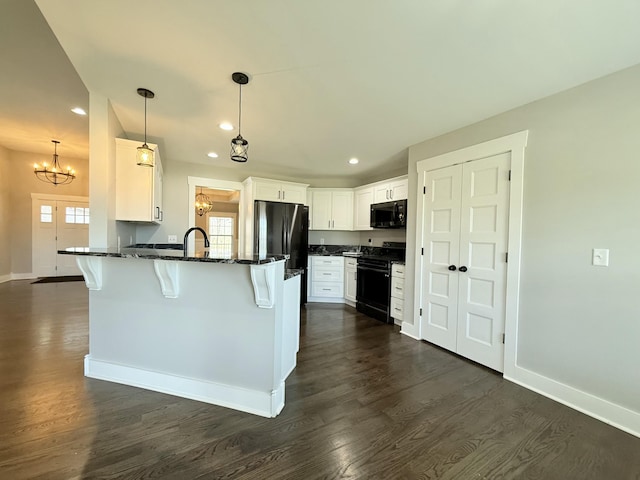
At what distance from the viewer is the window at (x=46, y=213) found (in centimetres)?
623

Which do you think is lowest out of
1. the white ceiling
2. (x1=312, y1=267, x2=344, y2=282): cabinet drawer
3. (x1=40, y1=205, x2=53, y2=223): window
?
(x1=312, y1=267, x2=344, y2=282): cabinet drawer

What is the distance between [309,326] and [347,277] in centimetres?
144

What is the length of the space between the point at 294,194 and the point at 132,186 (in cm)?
268

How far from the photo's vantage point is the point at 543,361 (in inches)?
86.2

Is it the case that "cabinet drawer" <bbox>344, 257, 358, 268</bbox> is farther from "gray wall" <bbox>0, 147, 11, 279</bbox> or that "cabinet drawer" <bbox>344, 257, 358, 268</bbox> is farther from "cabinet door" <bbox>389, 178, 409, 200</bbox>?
"gray wall" <bbox>0, 147, 11, 279</bbox>

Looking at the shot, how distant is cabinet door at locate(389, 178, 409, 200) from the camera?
404 centimetres

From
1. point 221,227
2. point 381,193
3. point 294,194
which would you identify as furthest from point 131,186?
point 221,227

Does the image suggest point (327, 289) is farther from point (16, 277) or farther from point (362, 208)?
point (16, 277)

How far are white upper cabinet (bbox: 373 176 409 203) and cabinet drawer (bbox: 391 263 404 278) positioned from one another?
1.09 m

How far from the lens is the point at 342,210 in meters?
5.18

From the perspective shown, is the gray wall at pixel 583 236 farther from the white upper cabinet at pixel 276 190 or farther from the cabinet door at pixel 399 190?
the white upper cabinet at pixel 276 190

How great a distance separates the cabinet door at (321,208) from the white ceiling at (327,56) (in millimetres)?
2187

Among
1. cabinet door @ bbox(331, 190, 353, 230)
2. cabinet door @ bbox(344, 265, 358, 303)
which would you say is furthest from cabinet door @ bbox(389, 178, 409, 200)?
cabinet door @ bbox(344, 265, 358, 303)

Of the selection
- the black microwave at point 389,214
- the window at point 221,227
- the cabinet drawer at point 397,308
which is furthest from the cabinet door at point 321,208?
the window at point 221,227
